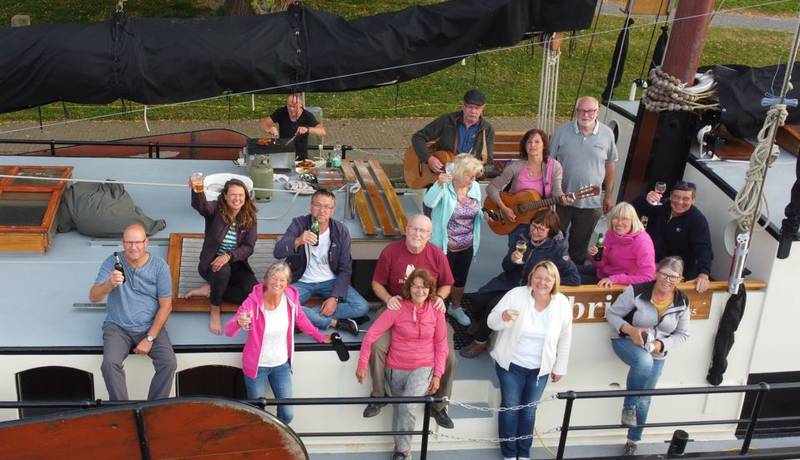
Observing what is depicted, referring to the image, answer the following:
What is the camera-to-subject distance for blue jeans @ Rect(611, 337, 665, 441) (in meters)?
5.52

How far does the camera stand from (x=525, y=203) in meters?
6.34

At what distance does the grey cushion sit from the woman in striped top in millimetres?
1224

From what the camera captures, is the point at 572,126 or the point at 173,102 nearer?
the point at 173,102

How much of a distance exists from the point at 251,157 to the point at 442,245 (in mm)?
2281

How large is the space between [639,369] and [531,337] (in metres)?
0.86

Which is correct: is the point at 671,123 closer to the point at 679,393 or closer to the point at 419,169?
the point at 419,169

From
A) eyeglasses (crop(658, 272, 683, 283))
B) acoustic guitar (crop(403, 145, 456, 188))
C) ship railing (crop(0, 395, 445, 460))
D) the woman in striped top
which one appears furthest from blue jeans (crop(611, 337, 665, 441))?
the woman in striped top

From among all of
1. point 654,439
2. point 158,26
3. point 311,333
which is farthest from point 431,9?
point 654,439

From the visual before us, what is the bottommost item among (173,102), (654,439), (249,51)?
(654,439)

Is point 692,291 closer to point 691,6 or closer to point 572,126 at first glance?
point 572,126

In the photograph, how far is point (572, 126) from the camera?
6473mm

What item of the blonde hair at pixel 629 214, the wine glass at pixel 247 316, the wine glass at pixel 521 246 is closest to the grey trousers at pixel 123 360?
the wine glass at pixel 247 316

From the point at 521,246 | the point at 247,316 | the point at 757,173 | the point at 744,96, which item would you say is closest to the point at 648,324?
the point at 521,246

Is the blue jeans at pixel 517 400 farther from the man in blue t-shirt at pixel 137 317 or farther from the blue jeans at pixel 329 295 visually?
the man in blue t-shirt at pixel 137 317
